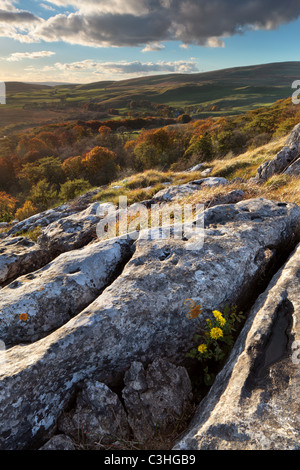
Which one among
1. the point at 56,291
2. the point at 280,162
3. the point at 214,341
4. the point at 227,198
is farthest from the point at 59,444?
the point at 280,162

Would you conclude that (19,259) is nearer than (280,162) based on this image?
Yes

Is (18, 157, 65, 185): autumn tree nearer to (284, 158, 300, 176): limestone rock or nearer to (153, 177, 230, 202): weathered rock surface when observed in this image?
(153, 177, 230, 202): weathered rock surface

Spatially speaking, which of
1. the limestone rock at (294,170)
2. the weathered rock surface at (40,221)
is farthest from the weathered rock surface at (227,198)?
the weathered rock surface at (40,221)

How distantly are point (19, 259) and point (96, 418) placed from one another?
5005 mm

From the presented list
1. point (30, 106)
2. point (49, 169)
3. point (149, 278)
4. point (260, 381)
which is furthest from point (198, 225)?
point (30, 106)

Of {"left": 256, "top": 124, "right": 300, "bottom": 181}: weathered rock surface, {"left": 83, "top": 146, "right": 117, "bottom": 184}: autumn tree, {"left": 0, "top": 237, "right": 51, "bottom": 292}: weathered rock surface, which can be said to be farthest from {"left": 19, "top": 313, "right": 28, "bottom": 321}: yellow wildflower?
{"left": 83, "top": 146, "right": 117, "bottom": 184}: autumn tree

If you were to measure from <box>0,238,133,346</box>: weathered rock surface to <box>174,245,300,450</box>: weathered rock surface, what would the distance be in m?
2.65

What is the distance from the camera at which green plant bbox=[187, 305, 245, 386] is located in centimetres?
354

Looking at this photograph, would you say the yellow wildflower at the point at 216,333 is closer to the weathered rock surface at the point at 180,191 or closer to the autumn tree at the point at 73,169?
the weathered rock surface at the point at 180,191

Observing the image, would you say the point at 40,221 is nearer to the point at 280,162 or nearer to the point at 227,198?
the point at 227,198

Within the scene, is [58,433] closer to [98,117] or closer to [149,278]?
[149,278]

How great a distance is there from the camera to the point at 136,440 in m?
3.01

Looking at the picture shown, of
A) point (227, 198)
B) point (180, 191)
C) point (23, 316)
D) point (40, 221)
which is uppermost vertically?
point (227, 198)

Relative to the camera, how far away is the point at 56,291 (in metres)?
4.57
